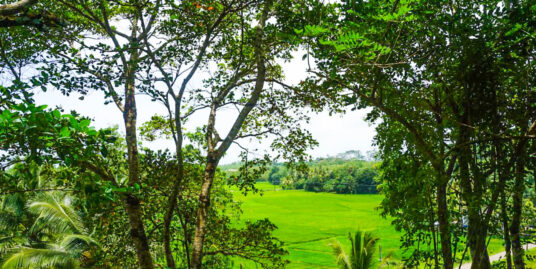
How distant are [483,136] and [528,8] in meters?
1.22

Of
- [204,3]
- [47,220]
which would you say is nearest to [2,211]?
[47,220]

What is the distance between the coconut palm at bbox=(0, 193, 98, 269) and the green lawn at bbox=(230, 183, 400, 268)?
19.6 meters

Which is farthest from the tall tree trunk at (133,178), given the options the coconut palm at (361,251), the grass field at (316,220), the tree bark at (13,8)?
the grass field at (316,220)

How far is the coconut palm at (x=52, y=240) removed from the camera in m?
6.95

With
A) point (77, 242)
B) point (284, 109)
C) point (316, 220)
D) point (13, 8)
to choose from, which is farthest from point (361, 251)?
point (316, 220)

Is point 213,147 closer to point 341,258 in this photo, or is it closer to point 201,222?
point 201,222

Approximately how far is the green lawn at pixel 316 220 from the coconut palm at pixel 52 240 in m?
19.6

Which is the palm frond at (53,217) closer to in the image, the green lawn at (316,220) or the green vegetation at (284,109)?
the green vegetation at (284,109)

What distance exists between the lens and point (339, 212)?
47.6 m

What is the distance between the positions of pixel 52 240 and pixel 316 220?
3783 cm

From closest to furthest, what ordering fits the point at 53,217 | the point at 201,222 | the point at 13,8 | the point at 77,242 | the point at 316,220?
the point at 13,8, the point at 201,222, the point at 77,242, the point at 53,217, the point at 316,220

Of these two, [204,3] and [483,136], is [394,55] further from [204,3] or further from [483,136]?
[204,3]

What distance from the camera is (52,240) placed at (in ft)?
28.3

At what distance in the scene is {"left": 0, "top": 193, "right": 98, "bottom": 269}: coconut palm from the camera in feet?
22.8
